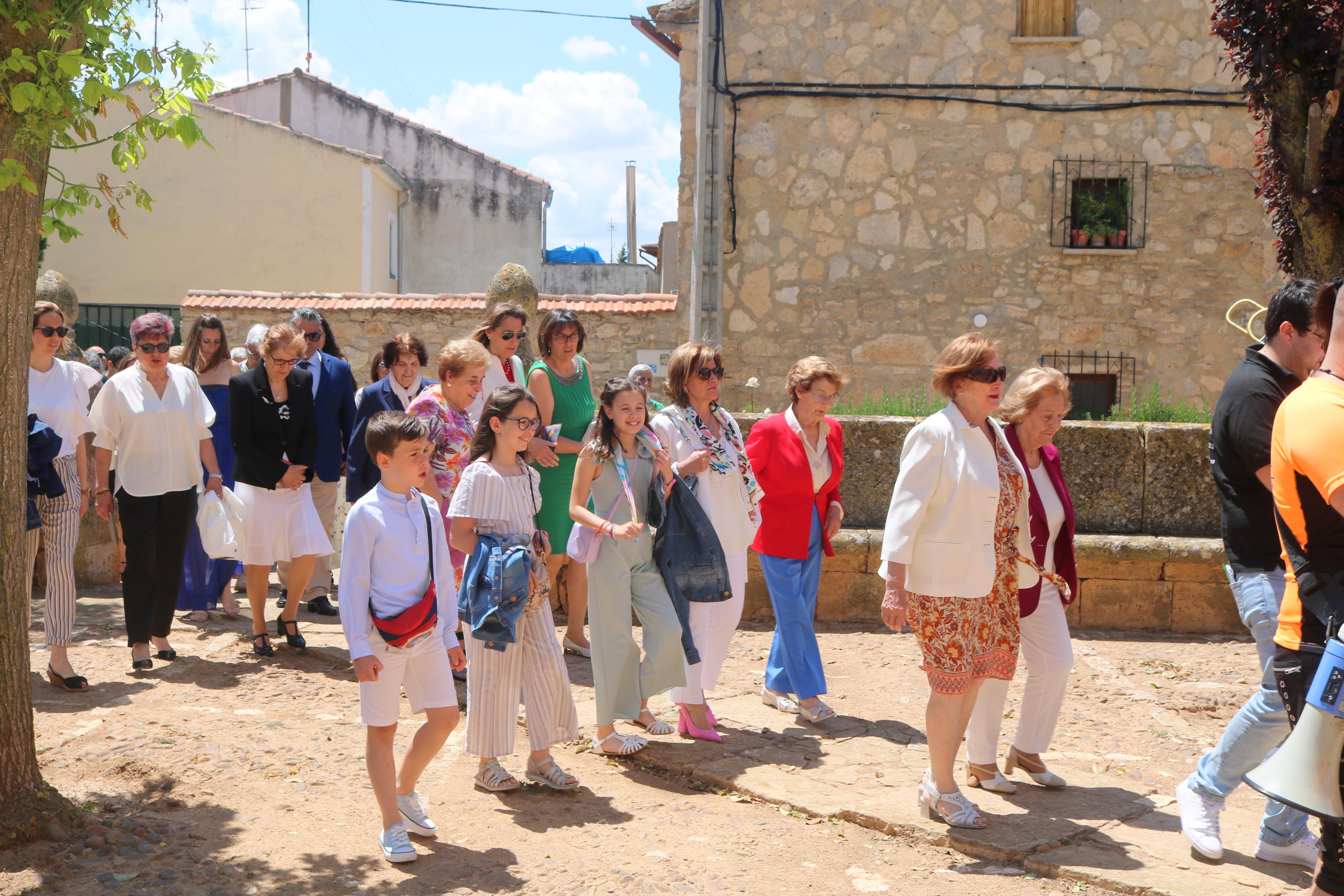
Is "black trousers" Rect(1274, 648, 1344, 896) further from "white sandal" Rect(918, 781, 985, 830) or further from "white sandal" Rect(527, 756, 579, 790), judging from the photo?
"white sandal" Rect(527, 756, 579, 790)

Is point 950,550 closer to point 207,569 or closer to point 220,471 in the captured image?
point 220,471

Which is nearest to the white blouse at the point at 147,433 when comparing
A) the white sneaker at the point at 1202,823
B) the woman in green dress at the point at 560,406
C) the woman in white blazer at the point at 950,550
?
the woman in green dress at the point at 560,406

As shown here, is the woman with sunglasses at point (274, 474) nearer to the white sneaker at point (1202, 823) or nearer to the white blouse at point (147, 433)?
the white blouse at point (147, 433)

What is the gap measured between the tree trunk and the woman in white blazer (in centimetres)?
304

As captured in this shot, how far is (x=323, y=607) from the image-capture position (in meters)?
7.65

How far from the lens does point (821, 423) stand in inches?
229

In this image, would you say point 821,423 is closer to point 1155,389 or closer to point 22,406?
point 22,406

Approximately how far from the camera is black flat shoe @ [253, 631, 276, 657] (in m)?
6.42

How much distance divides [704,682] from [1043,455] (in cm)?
184

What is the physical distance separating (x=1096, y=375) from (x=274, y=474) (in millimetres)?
10587

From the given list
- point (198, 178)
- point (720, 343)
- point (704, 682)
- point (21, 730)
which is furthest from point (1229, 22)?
point (198, 178)

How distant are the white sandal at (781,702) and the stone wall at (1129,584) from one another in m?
1.75

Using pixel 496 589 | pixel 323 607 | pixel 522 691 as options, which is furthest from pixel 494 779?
pixel 323 607

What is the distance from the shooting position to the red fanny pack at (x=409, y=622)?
3.84 meters
